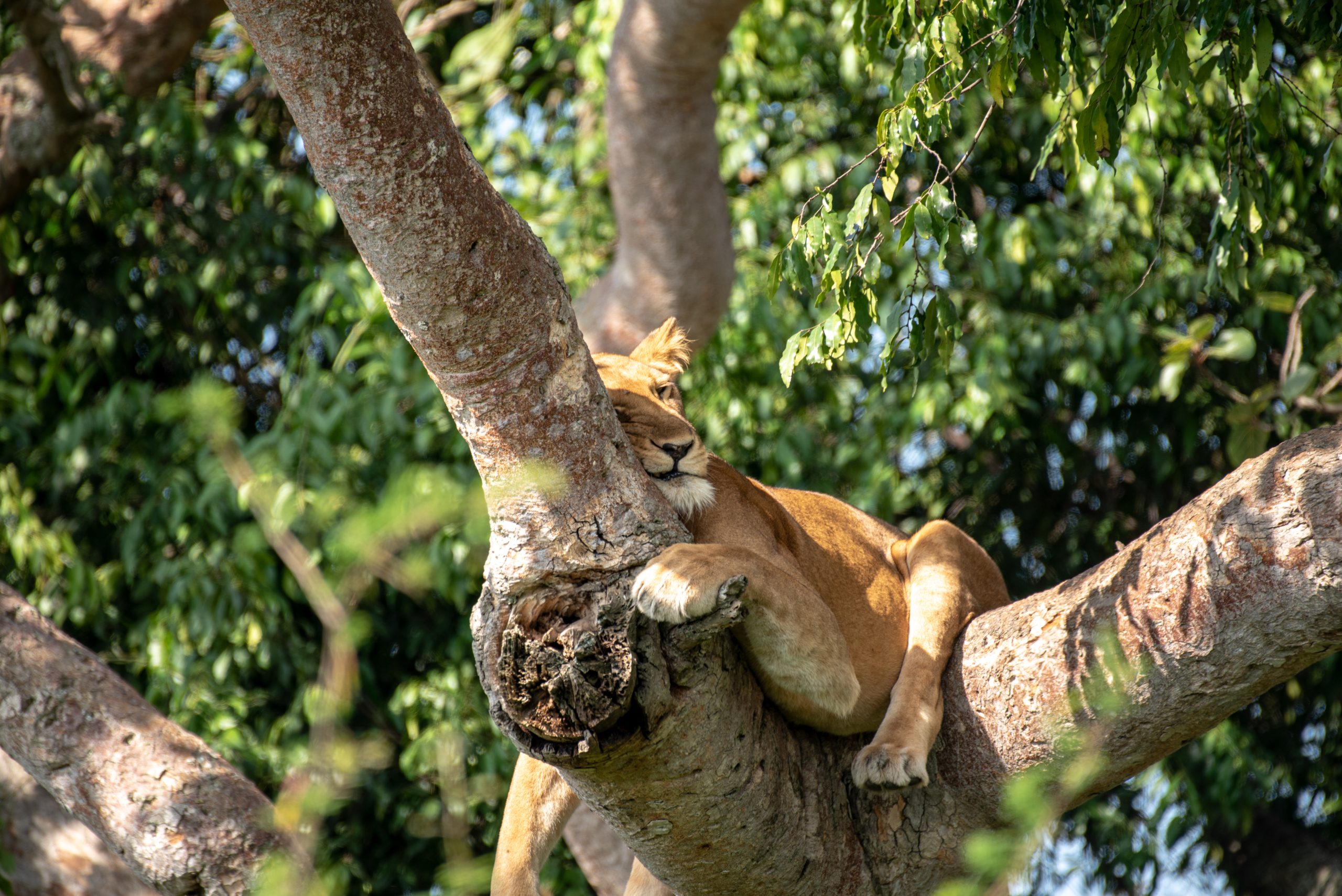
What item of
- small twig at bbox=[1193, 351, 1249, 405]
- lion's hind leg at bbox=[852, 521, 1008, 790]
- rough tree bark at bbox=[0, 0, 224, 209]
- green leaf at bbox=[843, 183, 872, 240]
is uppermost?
rough tree bark at bbox=[0, 0, 224, 209]

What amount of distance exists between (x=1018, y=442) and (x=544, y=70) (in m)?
3.36

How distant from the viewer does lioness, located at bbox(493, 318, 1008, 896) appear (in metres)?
2.72

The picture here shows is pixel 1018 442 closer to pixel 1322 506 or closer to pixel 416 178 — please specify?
pixel 1322 506

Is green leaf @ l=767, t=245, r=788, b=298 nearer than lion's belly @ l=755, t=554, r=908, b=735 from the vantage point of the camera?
No

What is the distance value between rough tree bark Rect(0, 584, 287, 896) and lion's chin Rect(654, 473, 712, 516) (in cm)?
149

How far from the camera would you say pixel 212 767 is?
3.78 meters

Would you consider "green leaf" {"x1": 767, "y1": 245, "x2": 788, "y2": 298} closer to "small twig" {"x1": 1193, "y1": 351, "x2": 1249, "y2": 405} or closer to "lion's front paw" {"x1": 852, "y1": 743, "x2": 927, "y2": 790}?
"lion's front paw" {"x1": 852, "y1": 743, "x2": 927, "y2": 790}

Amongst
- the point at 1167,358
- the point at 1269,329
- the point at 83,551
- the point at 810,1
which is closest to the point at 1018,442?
the point at 1269,329

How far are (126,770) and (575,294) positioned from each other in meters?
3.56

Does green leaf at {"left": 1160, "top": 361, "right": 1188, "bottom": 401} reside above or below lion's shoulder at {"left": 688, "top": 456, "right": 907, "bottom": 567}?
below

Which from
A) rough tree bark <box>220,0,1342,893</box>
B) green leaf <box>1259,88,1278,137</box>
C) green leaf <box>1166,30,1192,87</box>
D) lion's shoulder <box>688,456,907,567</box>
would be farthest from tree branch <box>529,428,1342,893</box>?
green leaf <box>1259,88,1278,137</box>

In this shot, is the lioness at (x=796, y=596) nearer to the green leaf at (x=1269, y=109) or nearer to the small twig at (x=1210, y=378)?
the green leaf at (x=1269, y=109)

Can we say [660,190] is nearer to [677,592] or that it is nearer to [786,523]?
[786,523]

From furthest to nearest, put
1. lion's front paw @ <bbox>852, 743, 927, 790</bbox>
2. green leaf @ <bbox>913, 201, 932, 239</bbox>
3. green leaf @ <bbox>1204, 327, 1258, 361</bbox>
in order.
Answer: green leaf @ <bbox>1204, 327, 1258, 361</bbox>
green leaf @ <bbox>913, 201, 932, 239</bbox>
lion's front paw @ <bbox>852, 743, 927, 790</bbox>
